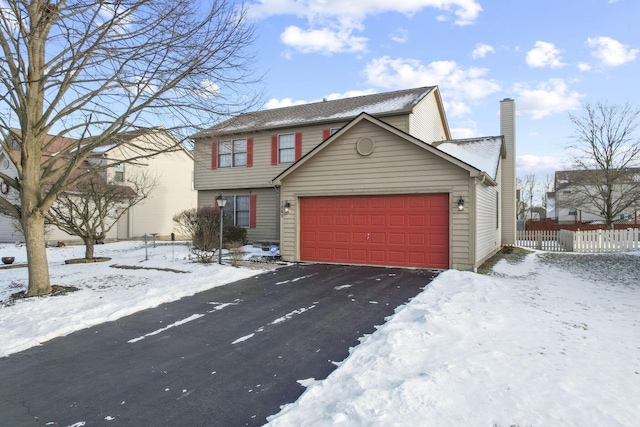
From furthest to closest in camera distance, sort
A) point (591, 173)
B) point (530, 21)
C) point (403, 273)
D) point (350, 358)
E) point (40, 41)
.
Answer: point (591, 173) → point (530, 21) → point (403, 273) → point (40, 41) → point (350, 358)

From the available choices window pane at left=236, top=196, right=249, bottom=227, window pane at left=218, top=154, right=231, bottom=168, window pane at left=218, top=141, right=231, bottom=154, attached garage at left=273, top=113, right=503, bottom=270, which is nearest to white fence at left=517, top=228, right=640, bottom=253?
attached garage at left=273, top=113, right=503, bottom=270

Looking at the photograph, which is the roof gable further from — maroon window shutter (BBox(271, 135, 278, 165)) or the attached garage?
maroon window shutter (BBox(271, 135, 278, 165))

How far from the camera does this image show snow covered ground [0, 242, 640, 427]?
293 centimetres

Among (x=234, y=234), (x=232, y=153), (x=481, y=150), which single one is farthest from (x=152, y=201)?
(x=481, y=150)

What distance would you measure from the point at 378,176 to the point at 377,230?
5.41ft

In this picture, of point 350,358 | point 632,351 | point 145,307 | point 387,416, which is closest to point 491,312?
point 632,351

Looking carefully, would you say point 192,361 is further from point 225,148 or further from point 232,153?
point 225,148

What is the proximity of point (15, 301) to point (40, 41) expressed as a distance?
511 centimetres

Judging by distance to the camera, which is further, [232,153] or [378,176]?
[232,153]

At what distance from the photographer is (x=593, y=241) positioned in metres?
16.0

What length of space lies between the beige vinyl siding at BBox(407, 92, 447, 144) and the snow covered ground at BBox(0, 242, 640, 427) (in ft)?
25.6

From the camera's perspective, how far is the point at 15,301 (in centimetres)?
692

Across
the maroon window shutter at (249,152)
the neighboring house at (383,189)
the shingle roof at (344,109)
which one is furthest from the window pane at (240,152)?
the neighboring house at (383,189)

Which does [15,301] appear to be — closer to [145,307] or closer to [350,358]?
[145,307]
